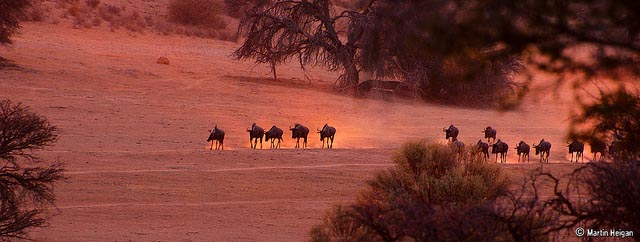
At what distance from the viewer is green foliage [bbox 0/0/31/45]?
45594mm

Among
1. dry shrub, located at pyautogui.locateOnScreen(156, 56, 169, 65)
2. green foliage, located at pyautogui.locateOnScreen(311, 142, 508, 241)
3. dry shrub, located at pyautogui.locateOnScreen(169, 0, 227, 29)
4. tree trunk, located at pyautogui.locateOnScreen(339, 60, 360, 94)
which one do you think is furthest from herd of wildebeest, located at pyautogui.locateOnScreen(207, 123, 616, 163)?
dry shrub, located at pyautogui.locateOnScreen(169, 0, 227, 29)

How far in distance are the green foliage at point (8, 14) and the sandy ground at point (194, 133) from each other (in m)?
1.36

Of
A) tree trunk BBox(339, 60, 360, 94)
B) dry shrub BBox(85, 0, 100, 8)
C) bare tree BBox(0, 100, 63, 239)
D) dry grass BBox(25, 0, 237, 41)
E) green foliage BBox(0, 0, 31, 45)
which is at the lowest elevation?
bare tree BBox(0, 100, 63, 239)

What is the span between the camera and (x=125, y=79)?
46.5 m

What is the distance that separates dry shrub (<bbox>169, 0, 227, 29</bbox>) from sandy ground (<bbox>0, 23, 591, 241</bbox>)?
8.53m

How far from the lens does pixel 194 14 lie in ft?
237

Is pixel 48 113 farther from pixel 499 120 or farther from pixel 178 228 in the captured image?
pixel 499 120

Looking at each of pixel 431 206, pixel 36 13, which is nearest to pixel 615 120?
pixel 431 206

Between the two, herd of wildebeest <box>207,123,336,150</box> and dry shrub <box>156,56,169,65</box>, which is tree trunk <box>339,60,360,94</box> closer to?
dry shrub <box>156,56,169,65</box>

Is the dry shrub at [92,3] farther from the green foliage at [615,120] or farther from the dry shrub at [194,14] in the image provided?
the green foliage at [615,120]

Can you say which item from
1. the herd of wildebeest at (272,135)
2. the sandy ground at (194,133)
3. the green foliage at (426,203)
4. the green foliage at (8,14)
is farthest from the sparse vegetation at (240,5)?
the green foliage at (426,203)

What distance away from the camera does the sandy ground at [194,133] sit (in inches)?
971

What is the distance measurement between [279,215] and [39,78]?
2115cm

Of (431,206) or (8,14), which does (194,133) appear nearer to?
(8,14)
